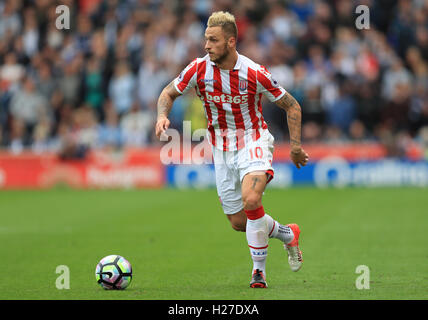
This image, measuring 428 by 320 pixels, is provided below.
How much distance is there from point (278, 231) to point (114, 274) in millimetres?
1744

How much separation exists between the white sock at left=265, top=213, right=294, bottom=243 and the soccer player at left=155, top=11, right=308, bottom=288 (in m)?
A: 0.01

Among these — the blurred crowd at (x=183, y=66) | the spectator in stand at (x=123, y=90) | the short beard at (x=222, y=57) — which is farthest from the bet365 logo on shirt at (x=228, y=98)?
the spectator in stand at (x=123, y=90)

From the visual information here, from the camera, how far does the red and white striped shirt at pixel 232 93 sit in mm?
7820

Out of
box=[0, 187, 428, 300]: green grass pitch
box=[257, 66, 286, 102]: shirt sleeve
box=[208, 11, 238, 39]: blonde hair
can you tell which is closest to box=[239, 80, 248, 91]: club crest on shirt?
box=[257, 66, 286, 102]: shirt sleeve

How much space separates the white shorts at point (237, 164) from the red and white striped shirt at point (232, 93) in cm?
7

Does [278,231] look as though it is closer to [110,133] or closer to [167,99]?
[167,99]

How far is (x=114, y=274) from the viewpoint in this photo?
24.5 feet

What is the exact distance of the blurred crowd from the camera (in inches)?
776

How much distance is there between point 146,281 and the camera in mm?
8008

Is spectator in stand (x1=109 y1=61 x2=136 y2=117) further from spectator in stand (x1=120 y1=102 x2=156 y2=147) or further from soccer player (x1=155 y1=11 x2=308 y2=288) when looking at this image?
soccer player (x1=155 y1=11 x2=308 y2=288)

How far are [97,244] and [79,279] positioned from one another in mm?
2925

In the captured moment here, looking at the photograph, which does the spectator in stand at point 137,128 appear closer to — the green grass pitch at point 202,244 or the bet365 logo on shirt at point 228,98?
the green grass pitch at point 202,244

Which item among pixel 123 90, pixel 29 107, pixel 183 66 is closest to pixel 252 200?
pixel 183 66
